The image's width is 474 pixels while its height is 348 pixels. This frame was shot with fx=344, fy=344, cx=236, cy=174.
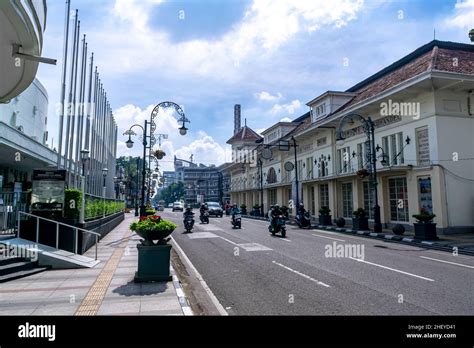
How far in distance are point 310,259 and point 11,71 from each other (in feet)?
31.1

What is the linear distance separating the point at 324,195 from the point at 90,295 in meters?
26.2

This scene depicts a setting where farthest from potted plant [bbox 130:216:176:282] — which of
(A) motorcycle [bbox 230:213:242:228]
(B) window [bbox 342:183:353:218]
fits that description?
(B) window [bbox 342:183:353:218]

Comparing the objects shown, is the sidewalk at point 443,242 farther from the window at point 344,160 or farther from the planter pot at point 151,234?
the planter pot at point 151,234

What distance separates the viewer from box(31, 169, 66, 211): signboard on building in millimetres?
10922

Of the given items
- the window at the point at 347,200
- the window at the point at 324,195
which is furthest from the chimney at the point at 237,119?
the window at the point at 347,200

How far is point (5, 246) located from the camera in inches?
355

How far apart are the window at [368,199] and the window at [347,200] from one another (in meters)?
2.09

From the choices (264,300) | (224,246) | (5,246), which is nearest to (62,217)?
(5,246)

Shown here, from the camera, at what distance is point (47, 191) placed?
11.1m

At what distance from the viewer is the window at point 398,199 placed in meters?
20.8

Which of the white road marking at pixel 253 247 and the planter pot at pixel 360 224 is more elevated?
the planter pot at pixel 360 224

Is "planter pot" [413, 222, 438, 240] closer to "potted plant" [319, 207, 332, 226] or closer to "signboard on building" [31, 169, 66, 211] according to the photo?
"potted plant" [319, 207, 332, 226]

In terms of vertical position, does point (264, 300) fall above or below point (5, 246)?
below
